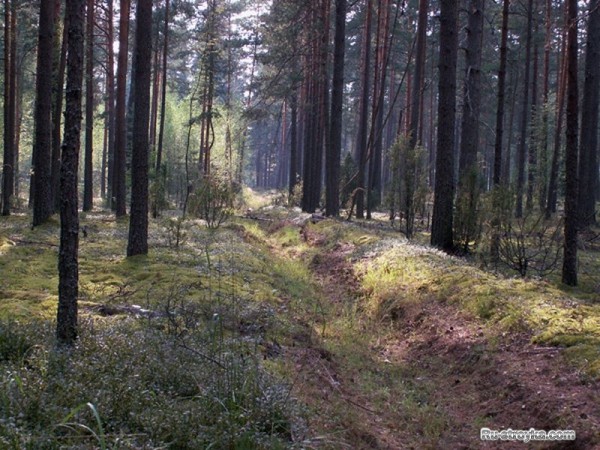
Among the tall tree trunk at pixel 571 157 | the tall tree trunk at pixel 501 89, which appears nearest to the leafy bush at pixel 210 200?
the tall tree trunk at pixel 501 89

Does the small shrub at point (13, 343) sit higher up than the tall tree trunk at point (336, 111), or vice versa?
the tall tree trunk at point (336, 111)

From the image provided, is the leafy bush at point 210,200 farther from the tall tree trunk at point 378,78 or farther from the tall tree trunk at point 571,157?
the tall tree trunk at point 571,157

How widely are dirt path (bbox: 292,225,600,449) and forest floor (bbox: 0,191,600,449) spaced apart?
19mm

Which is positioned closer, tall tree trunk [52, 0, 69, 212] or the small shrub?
the small shrub

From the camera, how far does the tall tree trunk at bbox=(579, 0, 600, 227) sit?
14.6 metres

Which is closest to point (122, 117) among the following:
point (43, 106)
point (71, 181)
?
point (43, 106)

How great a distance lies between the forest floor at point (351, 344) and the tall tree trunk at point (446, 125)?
1.21 m

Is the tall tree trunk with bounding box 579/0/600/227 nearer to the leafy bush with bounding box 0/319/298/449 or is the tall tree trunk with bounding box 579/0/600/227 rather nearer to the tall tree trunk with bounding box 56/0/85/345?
the tall tree trunk with bounding box 56/0/85/345

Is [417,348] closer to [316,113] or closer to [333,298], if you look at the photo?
[333,298]

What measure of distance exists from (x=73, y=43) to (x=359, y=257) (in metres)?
7.93

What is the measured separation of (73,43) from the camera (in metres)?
4.47

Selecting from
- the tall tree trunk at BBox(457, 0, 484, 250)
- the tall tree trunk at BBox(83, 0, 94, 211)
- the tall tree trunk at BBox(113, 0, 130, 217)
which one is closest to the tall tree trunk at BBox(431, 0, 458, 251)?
the tall tree trunk at BBox(457, 0, 484, 250)

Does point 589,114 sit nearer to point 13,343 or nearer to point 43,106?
point 43,106

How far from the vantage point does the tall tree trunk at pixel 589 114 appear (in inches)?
577
